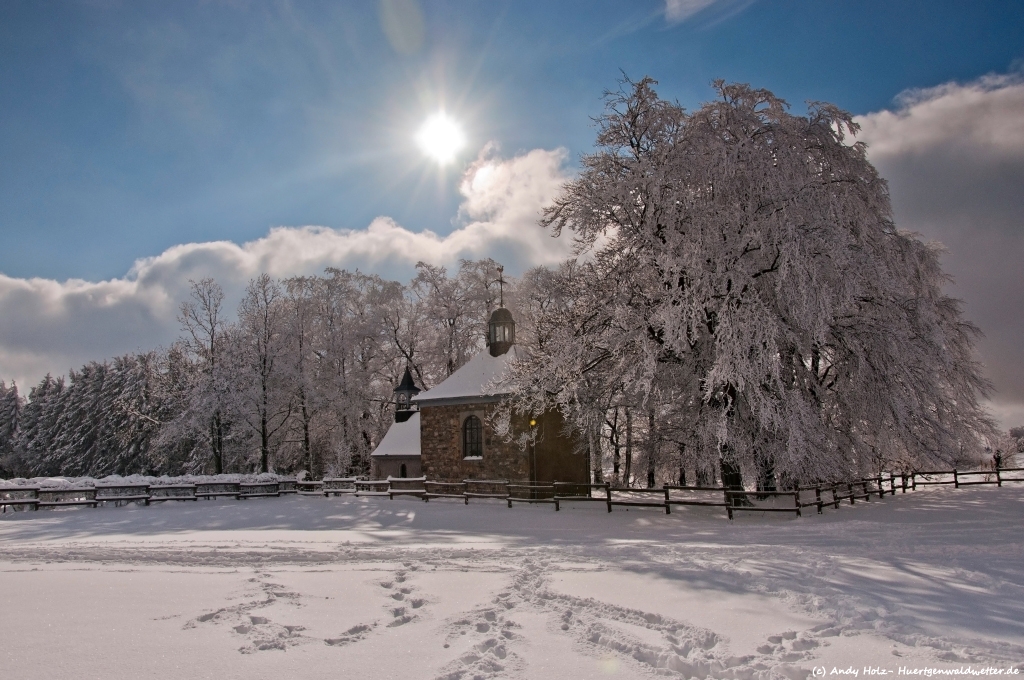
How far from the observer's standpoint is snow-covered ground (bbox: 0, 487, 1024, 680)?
5.16m

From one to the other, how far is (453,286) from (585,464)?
19280 millimetres

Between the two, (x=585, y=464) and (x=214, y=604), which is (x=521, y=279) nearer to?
(x=585, y=464)

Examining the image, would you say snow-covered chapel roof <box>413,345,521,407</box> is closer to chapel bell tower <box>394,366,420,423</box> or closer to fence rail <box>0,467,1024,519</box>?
fence rail <box>0,467,1024,519</box>

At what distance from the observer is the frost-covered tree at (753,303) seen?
15531mm

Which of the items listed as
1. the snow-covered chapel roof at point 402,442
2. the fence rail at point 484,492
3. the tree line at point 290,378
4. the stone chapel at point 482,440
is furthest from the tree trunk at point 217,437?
the stone chapel at point 482,440

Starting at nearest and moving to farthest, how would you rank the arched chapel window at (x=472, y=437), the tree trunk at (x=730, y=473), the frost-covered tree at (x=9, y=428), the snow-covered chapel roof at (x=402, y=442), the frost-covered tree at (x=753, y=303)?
the frost-covered tree at (x=753, y=303) < the tree trunk at (x=730, y=473) < the arched chapel window at (x=472, y=437) < the snow-covered chapel roof at (x=402, y=442) < the frost-covered tree at (x=9, y=428)

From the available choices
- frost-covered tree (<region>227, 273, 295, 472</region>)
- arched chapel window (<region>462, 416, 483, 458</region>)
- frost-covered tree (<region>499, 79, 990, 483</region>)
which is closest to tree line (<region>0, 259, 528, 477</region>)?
frost-covered tree (<region>227, 273, 295, 472</region>)

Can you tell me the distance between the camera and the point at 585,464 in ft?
84.2

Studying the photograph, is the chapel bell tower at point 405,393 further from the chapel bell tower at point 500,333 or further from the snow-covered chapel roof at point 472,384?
the snow-covered chapel roof at point 472,384

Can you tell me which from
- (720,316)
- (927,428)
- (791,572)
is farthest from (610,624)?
(927,428)

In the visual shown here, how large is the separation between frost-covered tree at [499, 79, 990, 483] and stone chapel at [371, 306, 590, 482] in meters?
4.57

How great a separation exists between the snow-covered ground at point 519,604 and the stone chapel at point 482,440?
33.0 feet

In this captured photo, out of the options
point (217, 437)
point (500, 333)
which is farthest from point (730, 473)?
point (217, 437)

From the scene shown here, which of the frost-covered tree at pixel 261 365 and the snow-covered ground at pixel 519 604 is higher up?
the frost-covered tree at pixel 261 365
